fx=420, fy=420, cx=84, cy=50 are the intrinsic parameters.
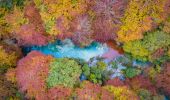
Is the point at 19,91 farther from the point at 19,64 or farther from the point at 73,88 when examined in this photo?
the point at 73,88

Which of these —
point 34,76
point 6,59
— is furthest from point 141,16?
point 6,59

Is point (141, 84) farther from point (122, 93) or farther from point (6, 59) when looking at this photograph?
point (6, 59)

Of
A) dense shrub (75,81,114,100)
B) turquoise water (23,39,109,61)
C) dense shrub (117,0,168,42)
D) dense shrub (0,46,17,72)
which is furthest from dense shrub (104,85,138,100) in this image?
dense shrub (0,46,17,72)

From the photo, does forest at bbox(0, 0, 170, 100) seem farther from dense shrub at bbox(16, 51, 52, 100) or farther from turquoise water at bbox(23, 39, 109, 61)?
turquoise water at bbox(23, 39, 109, 61)

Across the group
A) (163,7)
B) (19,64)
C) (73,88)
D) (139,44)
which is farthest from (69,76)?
(163,7)

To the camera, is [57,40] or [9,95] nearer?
[9,95]
